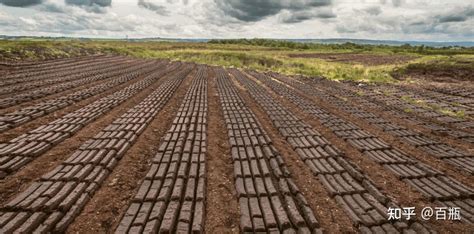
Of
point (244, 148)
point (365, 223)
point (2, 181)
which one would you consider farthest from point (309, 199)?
point (2, 181)

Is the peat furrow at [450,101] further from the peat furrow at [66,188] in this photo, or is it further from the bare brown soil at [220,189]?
the peat furrow at [66,188]

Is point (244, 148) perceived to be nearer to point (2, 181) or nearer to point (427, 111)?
point (2, 181)

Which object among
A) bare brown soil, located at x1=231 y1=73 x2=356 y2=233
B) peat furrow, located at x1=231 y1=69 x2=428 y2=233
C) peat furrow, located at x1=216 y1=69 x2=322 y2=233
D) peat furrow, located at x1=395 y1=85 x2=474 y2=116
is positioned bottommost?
peat furrow, located at x1=395 y1=85 x2=474 y2=116

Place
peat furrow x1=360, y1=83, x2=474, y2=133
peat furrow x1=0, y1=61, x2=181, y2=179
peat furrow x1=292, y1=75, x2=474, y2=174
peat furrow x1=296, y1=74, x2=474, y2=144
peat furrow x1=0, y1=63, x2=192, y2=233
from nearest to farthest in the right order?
peat furrow x1=0, y1=63, x2=192, y2=233, peat furrow x1=0, y1=61, x2=181, y2=179, peat furrow x1=292, y1=75, x2=474, y2=174, peat furrow x1=296, y1=74, x2=474, y2=144, peat furrow x1=360, y1=83, x2=474, y2=133

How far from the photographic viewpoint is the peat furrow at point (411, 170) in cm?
561

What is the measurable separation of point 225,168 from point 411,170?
3904mm

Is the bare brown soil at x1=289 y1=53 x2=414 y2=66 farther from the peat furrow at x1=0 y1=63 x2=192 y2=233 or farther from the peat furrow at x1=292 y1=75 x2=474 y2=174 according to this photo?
the peat furrow at x1=0 y1=63 x2=192 y2=233

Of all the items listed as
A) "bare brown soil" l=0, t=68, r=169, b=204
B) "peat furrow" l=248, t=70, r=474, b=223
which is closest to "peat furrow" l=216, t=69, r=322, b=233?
"peat furrow" l=248, t=70, r=474, b=223

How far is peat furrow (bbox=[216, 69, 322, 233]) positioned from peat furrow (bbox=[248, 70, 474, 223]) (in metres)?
2.31

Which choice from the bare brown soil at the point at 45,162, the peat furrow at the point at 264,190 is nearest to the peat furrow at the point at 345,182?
the peat furrow at the point at 264,190

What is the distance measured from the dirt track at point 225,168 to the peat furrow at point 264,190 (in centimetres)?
2

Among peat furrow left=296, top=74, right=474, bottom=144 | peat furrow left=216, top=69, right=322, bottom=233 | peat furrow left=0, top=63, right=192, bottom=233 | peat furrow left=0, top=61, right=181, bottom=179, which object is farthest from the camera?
peat furrow left=296, top=74, right=474, bottom=144

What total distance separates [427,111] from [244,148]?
9.20m

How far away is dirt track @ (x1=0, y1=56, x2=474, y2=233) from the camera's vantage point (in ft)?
15.8
